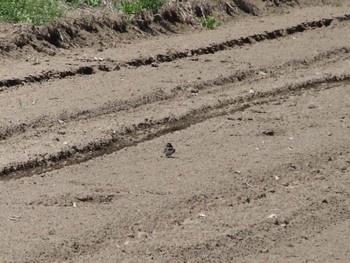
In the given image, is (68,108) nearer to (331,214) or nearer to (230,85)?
(230,85)

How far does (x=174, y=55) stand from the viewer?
992 cm

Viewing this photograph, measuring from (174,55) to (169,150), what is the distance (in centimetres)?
241

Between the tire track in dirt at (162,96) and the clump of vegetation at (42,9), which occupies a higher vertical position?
the clump of vegetation at (42,9)

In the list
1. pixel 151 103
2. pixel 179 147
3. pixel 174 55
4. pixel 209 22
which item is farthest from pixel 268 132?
pixel 209 22

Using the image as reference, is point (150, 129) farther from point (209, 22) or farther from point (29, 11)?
point (209, 22)

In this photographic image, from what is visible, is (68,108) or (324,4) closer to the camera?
(68,108)

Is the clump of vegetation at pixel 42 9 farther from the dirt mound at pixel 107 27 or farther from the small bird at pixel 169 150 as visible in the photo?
the small bird at pixel 169 150

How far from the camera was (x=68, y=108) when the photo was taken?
8.40 metres

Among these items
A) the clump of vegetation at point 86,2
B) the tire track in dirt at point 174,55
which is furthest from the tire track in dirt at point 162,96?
the clump of vegetation at point 86,2

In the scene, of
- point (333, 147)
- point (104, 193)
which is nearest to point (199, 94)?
point (333, 147)

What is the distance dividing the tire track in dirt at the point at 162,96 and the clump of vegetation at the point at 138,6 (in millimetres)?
1692

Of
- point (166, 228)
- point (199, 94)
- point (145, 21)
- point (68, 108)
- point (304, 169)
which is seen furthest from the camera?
point (145, 21)

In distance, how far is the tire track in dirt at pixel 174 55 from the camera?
900 centimetres

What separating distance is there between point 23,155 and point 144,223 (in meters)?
1.45
